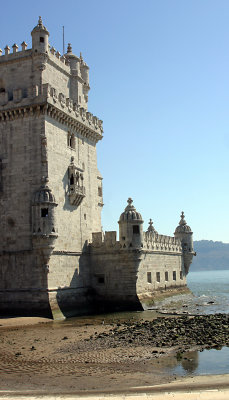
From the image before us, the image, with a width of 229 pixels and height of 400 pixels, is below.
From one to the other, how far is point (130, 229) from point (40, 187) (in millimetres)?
8193

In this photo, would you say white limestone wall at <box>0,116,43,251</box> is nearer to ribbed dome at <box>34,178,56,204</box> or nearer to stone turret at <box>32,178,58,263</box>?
ribbed dome at <box>34,178,56,204</box>

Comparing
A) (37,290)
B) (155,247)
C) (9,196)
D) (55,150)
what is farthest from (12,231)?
(155,247)

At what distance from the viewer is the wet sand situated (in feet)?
44.7

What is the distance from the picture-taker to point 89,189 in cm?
3741

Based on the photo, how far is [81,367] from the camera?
1661 cm

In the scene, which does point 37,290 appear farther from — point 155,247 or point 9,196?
point 155,247

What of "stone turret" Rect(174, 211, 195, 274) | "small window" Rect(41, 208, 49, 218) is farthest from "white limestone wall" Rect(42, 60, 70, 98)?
"stone turret" Rect(174, 211, 195, 274)

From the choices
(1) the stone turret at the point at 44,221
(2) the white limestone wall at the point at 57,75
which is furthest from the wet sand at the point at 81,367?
(2) the white limestone wall at the point at 57,75

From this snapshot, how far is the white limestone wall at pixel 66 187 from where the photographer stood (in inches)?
1260

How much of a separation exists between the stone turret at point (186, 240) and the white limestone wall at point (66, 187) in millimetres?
15030

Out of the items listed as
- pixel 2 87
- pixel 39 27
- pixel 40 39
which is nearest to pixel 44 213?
pixel 2 87

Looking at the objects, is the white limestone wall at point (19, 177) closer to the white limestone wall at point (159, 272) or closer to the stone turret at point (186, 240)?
the white limestone wall at point (159, 272)

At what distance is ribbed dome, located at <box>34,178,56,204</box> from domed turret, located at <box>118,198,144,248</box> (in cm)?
685

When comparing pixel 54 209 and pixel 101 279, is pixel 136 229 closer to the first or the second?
pixel 101 279
